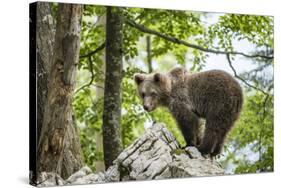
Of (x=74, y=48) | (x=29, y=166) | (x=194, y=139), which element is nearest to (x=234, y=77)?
(x=194, y=139)

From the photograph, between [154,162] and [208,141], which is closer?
[154,162]

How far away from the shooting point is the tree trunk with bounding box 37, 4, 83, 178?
21.1 ft

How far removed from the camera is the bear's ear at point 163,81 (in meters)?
7.08

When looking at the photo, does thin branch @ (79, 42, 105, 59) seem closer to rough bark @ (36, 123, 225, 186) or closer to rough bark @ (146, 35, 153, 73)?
rough bark @ (146, 35, 153, 73)

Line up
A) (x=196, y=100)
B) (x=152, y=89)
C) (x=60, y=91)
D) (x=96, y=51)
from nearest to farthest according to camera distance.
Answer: (x=60, y=91), (x=96, y=51), (x=152, y=89), (x=196, y=100)

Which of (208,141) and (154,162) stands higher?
(208,141)

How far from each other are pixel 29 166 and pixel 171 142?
1.72m

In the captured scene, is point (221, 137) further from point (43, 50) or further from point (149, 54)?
point (43, 50)

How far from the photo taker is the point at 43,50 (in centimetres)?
655

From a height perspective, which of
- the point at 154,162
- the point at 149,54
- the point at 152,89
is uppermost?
the point at 149,54

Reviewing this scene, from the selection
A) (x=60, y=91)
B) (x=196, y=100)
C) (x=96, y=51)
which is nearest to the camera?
(x=60, y=91)

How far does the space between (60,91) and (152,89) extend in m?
1.18

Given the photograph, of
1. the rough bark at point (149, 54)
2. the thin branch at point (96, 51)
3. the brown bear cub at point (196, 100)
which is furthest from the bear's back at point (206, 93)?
the thin branch at point (96, 51)

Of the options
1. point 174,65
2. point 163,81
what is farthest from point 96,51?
point 174,65
